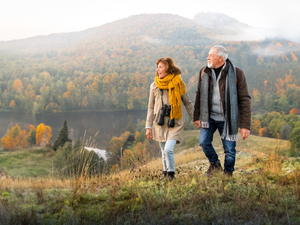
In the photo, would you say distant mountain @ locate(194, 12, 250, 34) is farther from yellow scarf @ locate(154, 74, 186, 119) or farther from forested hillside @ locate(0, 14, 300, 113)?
yellow scarf @ locate(154, 74, 186, 119)

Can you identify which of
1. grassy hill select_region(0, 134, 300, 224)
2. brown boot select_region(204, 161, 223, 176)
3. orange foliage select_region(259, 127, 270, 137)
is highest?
grassy hill select_region(0, 134, 300, 224)

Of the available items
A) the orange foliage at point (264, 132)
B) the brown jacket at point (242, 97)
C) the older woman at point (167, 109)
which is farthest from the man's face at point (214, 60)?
the orange foliage at point (264, 132)

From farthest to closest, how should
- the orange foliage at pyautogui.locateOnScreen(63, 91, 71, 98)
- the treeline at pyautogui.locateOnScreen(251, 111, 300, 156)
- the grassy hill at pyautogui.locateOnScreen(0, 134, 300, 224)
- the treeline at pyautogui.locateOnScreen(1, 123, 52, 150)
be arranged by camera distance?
the orange foliage at pyautogui.locateOnScreen(63, 91, 71, 98)
the treeline at pyautogui.locateOnScreen(1, 123, 52, 150)
the treeline at pyautogui.locateOnScreen(251, 111, 300, 156)
the grassy hill at pyautogui.locateOnScreen(0, 134, 300, 224)

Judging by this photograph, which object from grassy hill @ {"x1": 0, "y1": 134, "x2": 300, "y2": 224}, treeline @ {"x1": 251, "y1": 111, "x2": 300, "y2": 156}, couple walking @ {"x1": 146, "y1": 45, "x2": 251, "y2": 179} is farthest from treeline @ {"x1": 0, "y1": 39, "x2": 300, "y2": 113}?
grassy hill @ {"x1": 0, "y1": 134, "x2": 300, "y2": 224}

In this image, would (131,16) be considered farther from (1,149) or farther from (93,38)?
(1,149)

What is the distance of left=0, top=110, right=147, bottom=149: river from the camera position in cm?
7469

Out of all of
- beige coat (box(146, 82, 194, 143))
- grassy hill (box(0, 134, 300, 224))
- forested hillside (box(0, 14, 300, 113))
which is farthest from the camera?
forested hillside (box(0, 14, 300, 113))

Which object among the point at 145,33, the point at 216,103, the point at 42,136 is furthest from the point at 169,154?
the point at 145,33

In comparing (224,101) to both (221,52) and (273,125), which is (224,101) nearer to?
(221,52)

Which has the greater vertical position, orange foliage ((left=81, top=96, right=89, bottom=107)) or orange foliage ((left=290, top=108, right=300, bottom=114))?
orange foliage ((left=81, top=96, right=89, bottom=107))

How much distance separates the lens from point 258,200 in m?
2.49

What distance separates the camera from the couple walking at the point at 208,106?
10.2 feet

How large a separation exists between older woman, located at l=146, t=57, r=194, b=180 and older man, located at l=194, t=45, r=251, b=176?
0.32 m

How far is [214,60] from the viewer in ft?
10.2
